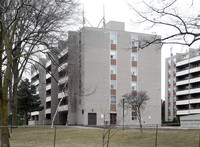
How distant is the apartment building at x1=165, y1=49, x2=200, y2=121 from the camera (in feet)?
291

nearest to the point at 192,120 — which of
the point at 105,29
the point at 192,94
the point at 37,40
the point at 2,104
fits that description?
the point at 37,40

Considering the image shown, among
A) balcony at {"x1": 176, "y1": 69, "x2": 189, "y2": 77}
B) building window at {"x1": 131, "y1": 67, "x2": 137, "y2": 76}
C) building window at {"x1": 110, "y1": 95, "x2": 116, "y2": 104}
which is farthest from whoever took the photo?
balcony at {"x1": 176, "y1": 69, "x2": 189, "y2": 77}

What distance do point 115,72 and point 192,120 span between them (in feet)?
80.2

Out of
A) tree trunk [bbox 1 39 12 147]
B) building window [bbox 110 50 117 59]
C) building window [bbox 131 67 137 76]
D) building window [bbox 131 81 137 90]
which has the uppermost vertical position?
building window [bbox 110 50 117 59]

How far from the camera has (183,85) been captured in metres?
96.1

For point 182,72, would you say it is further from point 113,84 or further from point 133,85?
point 113,84

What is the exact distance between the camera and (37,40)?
74.4 feet

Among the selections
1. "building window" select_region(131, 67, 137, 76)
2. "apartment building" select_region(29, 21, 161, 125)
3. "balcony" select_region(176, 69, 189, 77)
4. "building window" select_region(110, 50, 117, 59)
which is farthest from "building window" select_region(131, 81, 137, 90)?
"balcony" select_region(176, 69, 189, 77)

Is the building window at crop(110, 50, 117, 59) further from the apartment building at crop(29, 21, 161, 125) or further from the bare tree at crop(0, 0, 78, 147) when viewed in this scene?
the bare tree at crop(0, 0, 78, 147)

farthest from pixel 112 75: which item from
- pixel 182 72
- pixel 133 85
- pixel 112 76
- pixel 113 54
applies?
pixel 182 72

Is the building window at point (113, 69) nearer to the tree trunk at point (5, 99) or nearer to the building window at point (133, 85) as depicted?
the building window at point (133, 85)

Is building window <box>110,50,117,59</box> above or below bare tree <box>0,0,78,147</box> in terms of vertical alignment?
above

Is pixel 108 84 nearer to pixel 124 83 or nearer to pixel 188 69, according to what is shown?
pixel 124 83

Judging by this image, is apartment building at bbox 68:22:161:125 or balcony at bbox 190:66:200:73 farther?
balcony at bbox 190:66:200:73
